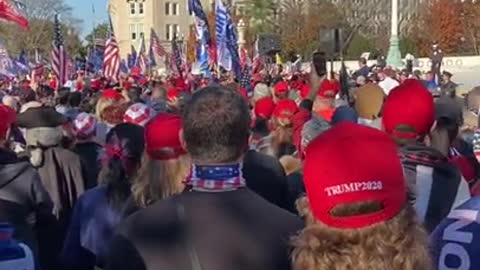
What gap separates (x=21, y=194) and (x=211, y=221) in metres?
2.97

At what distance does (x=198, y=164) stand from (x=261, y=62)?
3510 centimetres

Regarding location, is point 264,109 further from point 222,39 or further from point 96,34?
point 96,34

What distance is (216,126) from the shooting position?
3656mm

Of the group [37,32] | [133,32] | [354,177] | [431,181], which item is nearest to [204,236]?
[354,177]

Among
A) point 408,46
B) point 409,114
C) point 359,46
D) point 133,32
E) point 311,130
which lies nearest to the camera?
point 409,114

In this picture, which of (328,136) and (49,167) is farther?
(49,167)

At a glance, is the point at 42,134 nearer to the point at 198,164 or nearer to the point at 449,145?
the point at 449,145

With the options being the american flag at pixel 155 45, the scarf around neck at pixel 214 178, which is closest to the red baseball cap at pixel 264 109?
the scarf around neck at pixel 214 178

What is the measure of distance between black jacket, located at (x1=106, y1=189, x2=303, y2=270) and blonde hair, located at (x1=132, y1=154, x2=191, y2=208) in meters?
1.00

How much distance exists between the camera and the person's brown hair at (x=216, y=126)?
3.62 m

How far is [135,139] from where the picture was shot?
5.88 m

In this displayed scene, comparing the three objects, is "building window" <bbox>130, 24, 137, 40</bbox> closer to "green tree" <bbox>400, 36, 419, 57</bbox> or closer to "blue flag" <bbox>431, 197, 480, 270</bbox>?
"green tree" <bbox>400, 36, 419, 57</bbox>

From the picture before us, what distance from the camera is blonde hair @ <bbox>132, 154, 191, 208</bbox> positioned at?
4.64 m

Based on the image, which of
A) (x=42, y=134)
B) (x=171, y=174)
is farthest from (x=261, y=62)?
(x=171, y=174)
